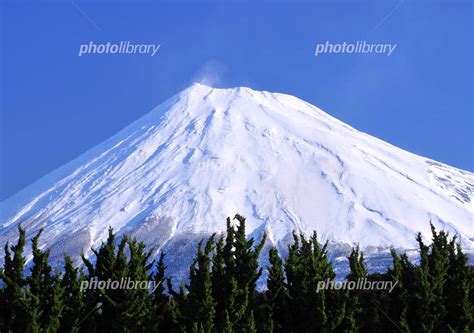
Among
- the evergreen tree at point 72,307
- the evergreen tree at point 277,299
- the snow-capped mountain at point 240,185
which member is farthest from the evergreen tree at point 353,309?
the snow-capped mountain at point 240,185

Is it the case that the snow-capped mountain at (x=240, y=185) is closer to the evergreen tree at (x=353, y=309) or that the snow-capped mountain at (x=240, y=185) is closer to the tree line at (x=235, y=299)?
the tree line at (x=235, y=299)

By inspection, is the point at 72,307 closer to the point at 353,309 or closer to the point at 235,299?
the point at 235,299

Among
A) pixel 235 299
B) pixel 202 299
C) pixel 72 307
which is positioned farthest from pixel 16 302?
pixel 235 299

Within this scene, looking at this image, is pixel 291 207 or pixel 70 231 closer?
pixel 70 231

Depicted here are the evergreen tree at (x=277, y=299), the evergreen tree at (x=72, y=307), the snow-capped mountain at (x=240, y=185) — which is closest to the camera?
the evergreen tree at (x=72, y=307)

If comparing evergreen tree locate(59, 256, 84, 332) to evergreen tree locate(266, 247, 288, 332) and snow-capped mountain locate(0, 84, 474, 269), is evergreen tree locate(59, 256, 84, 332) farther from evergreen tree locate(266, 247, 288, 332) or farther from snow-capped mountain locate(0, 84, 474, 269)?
snow-capped mountain locate(0, 84, 474, 269)

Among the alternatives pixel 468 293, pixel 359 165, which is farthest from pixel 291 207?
pixel 468 293

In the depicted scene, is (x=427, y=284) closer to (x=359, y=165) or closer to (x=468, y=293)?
(x=468, y=293)
